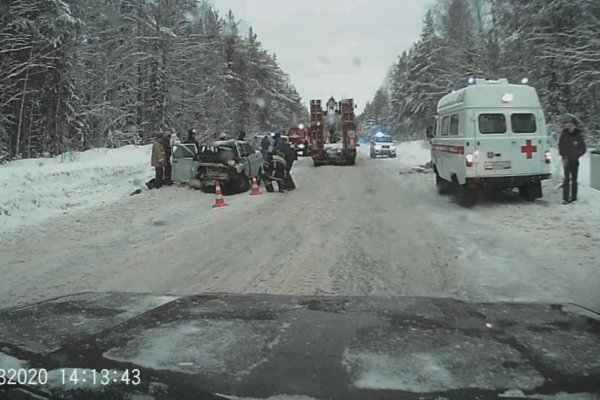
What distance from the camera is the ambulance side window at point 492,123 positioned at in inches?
499

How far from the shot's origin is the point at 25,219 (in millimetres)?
11875

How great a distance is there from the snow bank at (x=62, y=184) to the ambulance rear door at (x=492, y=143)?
10081mm

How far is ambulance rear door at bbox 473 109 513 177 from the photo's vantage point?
41.2 feet

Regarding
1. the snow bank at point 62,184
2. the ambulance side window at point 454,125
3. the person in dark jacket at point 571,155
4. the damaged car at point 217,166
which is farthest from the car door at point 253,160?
the person in dark jacket at point 571,155

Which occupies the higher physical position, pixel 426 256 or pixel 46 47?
pixel 46 47

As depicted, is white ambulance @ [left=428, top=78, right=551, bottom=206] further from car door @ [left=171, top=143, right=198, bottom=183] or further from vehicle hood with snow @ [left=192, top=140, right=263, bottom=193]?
car door @ [left=171, top=143, right=198, bottom=183]

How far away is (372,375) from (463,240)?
7.25 metres

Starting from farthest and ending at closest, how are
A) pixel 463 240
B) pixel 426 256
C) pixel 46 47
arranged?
1. pixel 46 47
2. pixel 463 240
3. pixel 426 256

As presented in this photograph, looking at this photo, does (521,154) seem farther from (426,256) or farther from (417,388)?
(417,388)

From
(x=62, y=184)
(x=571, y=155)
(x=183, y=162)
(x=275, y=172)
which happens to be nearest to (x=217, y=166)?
(x=275, y=172)

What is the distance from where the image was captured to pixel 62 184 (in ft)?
53.6

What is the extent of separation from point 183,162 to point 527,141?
36.3 feet

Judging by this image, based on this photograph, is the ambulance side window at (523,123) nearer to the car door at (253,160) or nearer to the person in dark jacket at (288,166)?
the person in dark jacket at (288,166)

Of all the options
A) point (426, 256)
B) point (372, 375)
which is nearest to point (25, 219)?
point (426, 256)
